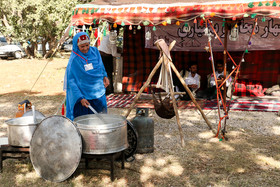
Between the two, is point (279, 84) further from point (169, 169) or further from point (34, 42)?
point (34, 42)

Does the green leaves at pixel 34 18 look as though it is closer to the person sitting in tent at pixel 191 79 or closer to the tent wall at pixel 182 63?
the tent wall at pixel 182 63

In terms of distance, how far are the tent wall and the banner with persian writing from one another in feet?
1.41

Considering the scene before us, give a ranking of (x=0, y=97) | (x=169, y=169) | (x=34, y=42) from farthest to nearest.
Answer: (x=34, y=42), (x=0, y=97), (x=169, y=169)

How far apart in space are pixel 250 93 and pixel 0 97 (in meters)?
7.63

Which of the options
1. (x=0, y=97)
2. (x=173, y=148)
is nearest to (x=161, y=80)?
(x=173, y=148)

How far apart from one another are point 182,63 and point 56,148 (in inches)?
265

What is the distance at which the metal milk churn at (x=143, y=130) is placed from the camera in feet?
15.0

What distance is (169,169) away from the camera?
4176 mm

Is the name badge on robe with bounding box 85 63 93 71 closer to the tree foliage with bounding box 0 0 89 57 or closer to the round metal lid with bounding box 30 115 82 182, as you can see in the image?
the round metal lid with bounding box 30 115 82 182

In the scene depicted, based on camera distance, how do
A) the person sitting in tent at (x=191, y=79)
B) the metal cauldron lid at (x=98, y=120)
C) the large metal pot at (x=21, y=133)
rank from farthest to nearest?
the person sitting in tent at (x=191, y=79) → the large metal pot at (x=21, y=133) → the metal cauldron lid at (x=98, y=120)

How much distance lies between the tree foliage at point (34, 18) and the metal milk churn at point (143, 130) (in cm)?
1269

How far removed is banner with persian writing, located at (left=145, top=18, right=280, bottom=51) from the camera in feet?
27.8

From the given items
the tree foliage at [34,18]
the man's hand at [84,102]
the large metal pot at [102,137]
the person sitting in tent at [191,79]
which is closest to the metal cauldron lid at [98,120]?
the large metal pot at [102,137]

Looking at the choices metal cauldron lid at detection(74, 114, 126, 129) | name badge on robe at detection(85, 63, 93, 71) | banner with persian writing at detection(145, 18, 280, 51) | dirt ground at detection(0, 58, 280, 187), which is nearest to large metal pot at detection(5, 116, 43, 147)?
dirt ground at detection(0, 58, 280, 187)
